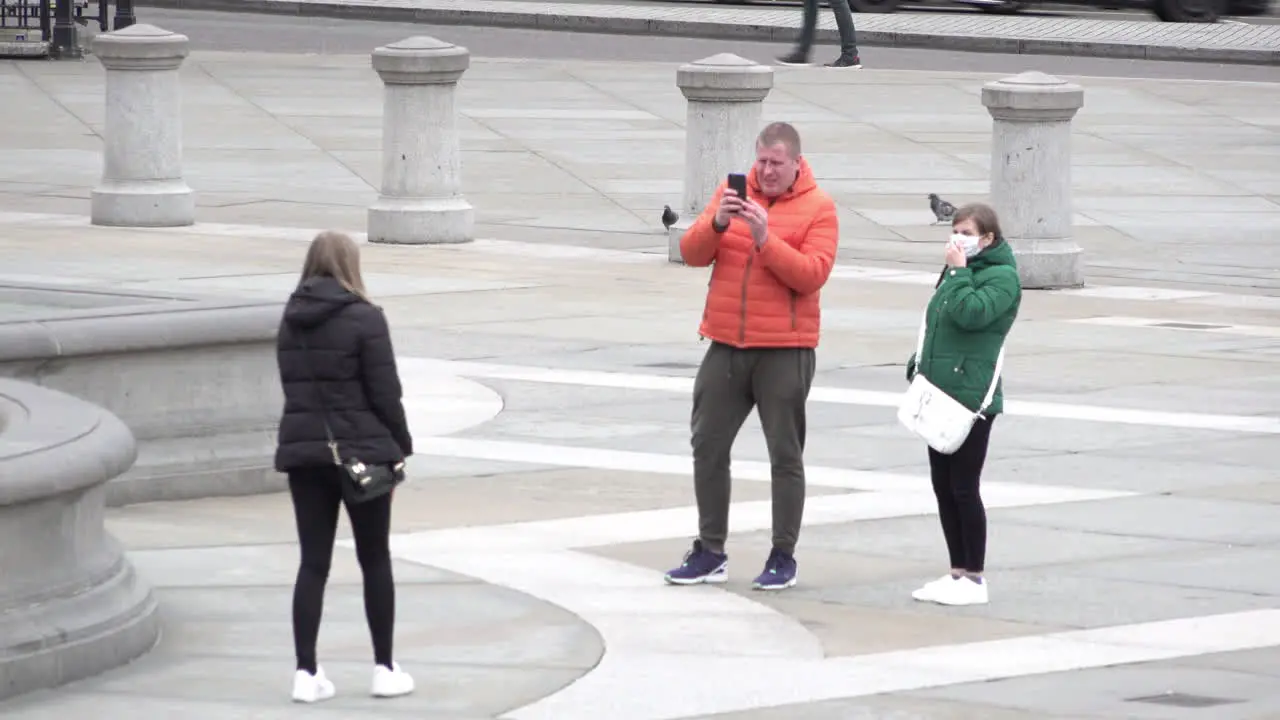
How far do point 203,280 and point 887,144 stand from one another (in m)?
8.91

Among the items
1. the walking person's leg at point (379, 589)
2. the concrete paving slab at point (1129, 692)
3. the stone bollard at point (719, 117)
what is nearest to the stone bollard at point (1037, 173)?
the stone bollard at point (719, 117)

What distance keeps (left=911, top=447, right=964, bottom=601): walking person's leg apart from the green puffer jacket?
0.25 m

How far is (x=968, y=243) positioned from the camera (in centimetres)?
869

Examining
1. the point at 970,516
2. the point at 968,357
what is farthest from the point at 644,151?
the point at 970,516

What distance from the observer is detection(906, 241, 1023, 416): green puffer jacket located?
28.2ft

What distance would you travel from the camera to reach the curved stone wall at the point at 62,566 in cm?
714

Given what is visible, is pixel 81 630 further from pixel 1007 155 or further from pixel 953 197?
pixel 953 197

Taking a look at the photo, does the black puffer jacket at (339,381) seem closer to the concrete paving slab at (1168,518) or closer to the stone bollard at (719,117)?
the concrete paving slab at (1168,518)

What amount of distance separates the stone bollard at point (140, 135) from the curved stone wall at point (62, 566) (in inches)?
471

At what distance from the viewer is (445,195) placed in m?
19.1

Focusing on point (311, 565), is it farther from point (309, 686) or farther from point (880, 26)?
point (880, 26)

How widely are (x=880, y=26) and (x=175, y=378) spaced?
78.6 ft

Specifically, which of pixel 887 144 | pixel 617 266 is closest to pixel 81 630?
pixel 617 266

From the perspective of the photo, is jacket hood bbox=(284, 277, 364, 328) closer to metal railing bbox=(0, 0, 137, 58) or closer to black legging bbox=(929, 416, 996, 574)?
black legging bbox=(929, 416, 996, 574)
